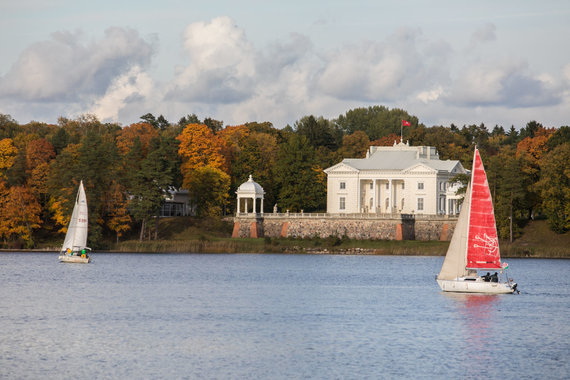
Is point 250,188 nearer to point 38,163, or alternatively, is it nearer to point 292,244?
point 292,244

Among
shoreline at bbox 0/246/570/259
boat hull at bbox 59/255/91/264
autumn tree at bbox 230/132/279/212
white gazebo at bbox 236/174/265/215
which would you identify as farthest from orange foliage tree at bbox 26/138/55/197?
autumn tree at bbox 230/132/279/212

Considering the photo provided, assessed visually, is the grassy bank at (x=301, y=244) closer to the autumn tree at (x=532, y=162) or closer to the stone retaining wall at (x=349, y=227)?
the stone retaining wall at (x=349, y=227)

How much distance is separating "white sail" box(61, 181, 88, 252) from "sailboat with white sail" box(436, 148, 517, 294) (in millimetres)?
41133

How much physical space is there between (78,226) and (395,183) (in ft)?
184

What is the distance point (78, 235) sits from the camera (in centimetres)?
9800

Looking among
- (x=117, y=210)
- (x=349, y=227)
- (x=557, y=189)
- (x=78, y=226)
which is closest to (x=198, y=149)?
(x=349, y=227)

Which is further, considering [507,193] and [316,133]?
[316,133]

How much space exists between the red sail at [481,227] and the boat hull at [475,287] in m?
1.33

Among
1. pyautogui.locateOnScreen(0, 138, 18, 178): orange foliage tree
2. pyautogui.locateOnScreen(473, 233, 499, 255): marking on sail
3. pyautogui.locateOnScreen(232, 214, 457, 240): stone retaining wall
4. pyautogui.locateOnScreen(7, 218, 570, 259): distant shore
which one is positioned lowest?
pyautogui.locateOnScreen(473, 233, 499, 255): marking on sail

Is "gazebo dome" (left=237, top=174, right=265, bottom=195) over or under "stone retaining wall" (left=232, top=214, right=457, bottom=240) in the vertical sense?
over

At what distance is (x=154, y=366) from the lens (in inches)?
1594

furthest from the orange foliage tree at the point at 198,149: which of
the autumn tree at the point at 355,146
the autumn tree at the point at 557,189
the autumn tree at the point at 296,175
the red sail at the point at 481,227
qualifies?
the red sail at the point at 481,227

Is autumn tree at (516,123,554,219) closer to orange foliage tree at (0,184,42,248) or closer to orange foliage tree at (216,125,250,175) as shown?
orange foliage tree at (216,125,250,175)

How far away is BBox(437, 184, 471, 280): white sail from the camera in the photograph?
209 feet
